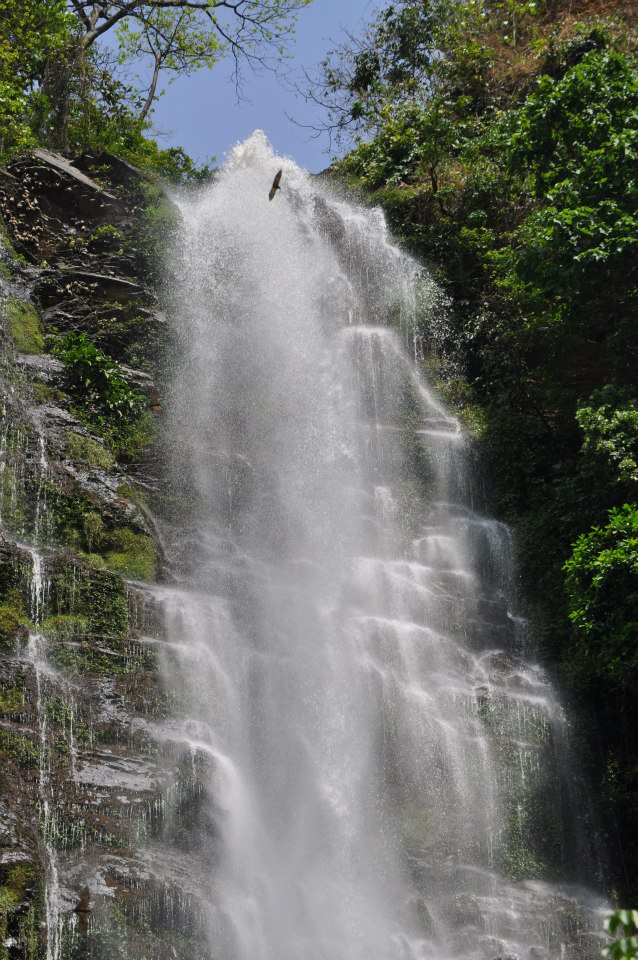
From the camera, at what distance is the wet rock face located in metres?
7.43

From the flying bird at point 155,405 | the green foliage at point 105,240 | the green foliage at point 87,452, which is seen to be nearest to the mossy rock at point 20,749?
the green foliage at point 87,452

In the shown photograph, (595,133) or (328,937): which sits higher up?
(595,133)

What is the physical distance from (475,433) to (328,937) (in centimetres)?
912

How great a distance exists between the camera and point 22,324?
14203 millimetres

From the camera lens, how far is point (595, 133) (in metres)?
13.4

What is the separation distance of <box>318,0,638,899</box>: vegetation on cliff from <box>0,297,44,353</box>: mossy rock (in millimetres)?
7415

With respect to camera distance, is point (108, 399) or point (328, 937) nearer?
point (328, 937)

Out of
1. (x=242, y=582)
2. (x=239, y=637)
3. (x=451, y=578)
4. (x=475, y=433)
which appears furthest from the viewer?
(x=475, y=433)

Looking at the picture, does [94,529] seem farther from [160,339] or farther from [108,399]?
[160,339]

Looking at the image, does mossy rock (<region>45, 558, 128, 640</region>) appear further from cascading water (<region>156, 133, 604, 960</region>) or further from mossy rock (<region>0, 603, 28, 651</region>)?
cascading water (<region>156, 133, 604, 960</region>)

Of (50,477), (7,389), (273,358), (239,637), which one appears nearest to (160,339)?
(273,358)

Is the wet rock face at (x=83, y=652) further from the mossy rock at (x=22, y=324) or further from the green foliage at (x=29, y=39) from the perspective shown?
the green foliage at (x=29, y=39)

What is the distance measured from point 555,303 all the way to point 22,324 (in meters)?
8.78

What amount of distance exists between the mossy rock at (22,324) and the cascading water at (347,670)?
2.48 m
